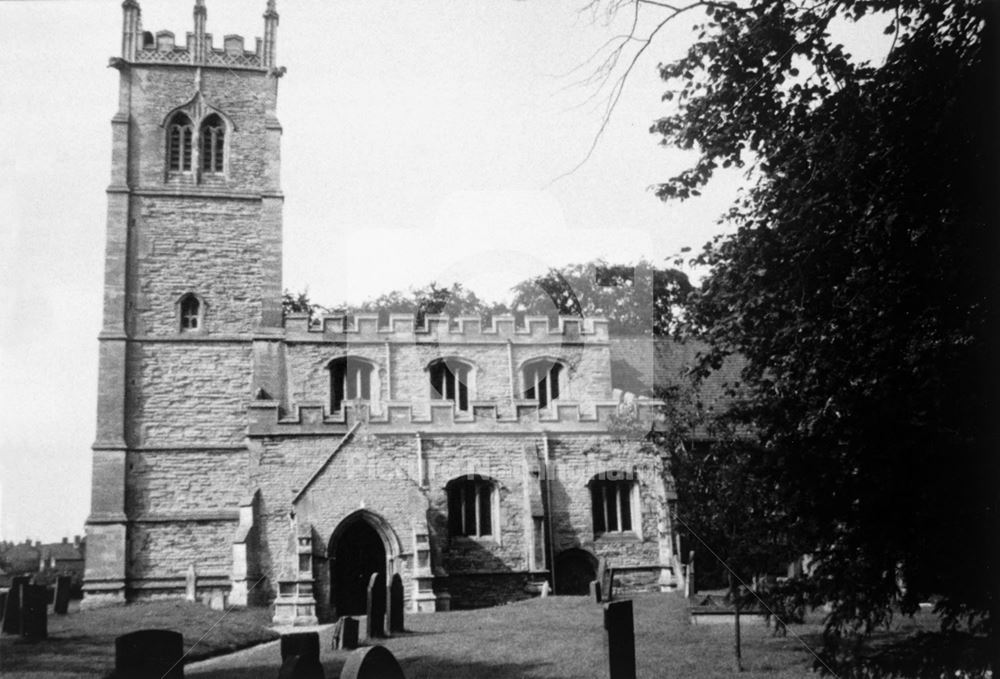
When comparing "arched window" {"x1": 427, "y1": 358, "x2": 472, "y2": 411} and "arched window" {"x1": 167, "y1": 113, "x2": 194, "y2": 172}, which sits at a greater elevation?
"arched window" {"x1": 167, "y1": 113, "x2": 194, "y2": 172}

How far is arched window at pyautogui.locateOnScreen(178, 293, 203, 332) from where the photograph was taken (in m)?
27.1

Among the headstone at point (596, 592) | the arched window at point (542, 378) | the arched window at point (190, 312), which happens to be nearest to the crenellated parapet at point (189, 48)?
the arched window at point (190, 312)

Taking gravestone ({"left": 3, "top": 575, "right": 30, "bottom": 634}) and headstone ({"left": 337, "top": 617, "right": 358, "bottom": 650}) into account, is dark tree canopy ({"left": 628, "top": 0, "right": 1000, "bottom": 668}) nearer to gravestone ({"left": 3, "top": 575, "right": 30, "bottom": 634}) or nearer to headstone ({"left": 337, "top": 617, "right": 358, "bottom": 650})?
headstone ({"left": 337, "top": 617, "right": 358, "bottom": 650})

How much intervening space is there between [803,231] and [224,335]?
22.3 m

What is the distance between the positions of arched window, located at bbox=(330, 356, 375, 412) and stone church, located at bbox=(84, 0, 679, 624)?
0.07m

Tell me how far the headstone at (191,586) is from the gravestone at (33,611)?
11.5m

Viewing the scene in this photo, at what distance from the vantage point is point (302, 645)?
25.2 feet

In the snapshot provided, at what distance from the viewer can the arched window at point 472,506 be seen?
2106cm

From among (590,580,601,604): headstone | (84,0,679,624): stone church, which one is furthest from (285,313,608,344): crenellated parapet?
(590,580,601,604): headstone

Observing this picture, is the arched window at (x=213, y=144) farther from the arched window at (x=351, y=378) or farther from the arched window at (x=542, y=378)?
the arched window at (x=542, y=378)

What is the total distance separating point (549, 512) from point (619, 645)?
47.6 ft

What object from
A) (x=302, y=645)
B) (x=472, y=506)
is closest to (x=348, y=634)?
(x=302, y=645)

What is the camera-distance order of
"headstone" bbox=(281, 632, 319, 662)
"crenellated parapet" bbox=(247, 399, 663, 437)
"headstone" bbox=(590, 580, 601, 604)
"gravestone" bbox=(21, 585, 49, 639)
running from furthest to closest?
1. "crenellated parapet" bbox=(247, 399, 663, 437)
2. "headstone" bbox=(590, 580, 601, 604)
3. "gravestone" bbox=(21, 585, 49, 639)
4. "headstone" bbox=(281, 632, 319, 662)

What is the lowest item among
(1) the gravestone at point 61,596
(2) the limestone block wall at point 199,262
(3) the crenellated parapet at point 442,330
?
(1) the gravestone at point 61,596
